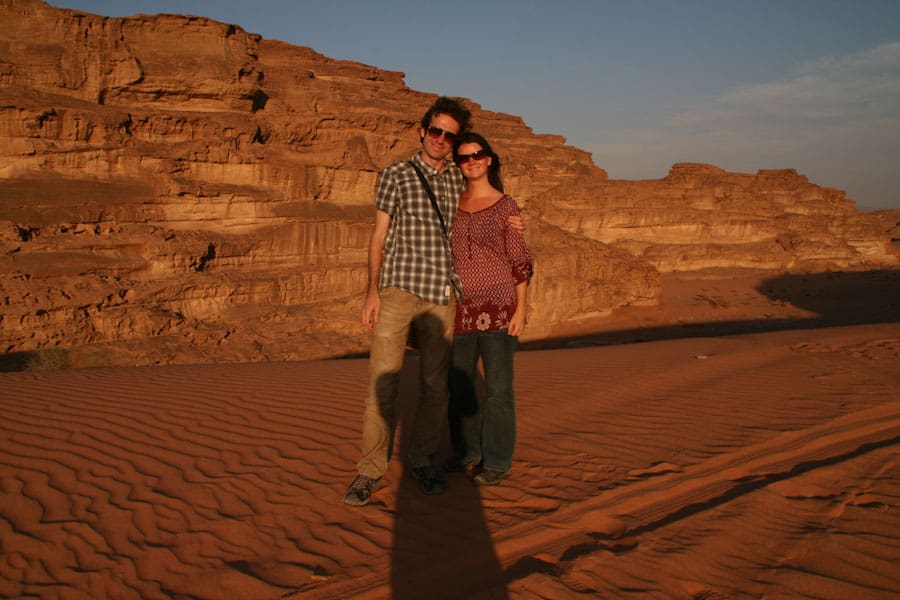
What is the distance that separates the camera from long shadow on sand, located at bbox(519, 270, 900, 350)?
1923 centimetres

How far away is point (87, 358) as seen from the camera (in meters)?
12.5

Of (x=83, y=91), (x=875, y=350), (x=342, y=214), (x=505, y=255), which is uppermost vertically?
(x=83, y=91)

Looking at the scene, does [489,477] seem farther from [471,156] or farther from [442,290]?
[471,156]

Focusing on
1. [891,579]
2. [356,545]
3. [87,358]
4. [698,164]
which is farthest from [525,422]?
[698,164]

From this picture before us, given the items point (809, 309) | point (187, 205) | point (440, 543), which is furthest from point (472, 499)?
point (809, 309)

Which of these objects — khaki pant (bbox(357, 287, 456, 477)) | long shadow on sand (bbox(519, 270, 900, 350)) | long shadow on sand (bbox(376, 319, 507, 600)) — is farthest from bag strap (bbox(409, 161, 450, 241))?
long shadow on sand (bbox(519, 270, 900, 350))

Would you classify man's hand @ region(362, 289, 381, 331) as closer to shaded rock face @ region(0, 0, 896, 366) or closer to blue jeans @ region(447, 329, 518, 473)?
blue jeans @ region(447, 329, 518, 473)

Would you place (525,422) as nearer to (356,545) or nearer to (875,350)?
(356,545)

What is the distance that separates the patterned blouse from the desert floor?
1.15 m

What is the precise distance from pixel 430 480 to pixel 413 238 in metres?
1.56

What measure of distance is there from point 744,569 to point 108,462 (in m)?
4.52

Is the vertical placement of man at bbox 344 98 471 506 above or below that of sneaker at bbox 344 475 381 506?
above

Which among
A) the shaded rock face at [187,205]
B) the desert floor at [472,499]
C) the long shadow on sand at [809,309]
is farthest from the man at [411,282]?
the long shadow on sand at [809,309]

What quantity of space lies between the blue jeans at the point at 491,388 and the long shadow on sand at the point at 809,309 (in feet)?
44.1
